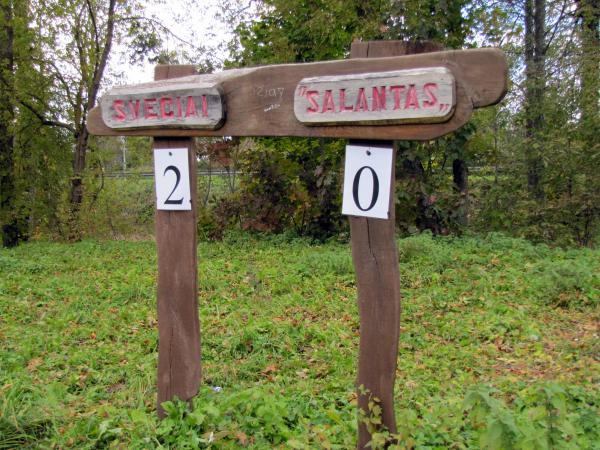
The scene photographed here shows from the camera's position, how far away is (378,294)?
272 cm

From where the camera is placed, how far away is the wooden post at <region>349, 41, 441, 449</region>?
2682 millimetres

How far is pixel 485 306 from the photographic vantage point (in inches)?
237

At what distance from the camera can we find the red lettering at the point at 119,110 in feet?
10.8

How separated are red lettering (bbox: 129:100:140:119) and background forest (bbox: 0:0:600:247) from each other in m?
7.40

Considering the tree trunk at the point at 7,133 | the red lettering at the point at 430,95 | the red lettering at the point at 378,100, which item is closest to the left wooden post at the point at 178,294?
the red lettering at the point at 378,100

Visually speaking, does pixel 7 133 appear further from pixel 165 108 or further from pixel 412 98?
pixel 412 98

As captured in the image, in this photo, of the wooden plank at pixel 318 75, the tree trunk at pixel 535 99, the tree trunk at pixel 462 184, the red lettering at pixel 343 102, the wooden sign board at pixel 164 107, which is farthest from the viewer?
the tree trunk at pixel 462 184

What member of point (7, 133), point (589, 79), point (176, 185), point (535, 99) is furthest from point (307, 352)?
point (7, 133)

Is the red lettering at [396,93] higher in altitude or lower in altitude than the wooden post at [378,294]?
higher

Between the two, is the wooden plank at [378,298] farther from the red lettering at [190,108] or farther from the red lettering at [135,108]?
the red lettering at [135,108]

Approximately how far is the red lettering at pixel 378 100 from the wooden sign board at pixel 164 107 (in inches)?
35.7

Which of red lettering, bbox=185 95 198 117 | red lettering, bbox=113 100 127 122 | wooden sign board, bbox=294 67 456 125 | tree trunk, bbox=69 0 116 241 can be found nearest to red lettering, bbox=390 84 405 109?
wooden sign board, bbox=294 67 456 125

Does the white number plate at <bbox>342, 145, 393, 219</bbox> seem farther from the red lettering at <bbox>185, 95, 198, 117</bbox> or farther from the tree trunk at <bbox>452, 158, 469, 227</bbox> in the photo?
the tree trunk at <bbox>452, 158, 469, 227</bbox>

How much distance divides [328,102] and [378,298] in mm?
991
